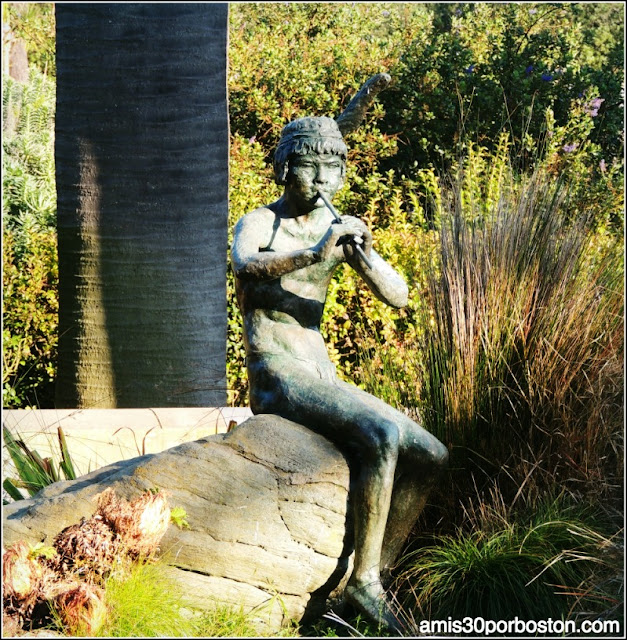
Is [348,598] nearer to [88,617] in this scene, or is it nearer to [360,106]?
[88,617]

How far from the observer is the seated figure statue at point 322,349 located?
3.70 meters

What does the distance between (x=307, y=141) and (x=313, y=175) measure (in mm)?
144

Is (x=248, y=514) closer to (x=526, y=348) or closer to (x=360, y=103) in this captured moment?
(x=526, y=348)

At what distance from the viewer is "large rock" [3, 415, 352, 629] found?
352cm

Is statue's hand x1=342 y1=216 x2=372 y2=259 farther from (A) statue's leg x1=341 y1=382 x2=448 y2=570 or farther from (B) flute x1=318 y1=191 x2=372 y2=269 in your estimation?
(A) statue's leg x1=341 y1=382 x2=448 y2=570

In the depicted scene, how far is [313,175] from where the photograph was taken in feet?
13.1

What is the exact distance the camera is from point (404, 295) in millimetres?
4156

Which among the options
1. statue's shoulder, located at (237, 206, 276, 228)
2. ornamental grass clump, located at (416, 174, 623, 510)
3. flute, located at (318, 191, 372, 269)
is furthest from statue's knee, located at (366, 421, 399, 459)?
statue's shoulder, located at (237, 206, 276, 228)

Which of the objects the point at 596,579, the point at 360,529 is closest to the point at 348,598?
the point at 360,529

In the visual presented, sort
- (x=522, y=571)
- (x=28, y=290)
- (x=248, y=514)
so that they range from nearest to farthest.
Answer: (x=248, y=514), (x=522, y=571), (x=28, y=290)

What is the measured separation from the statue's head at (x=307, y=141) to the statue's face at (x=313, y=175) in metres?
0.02

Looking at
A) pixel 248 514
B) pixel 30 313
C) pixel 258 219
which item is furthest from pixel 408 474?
pixel 30 313

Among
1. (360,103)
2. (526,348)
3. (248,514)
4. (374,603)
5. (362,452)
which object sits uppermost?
(360,103)

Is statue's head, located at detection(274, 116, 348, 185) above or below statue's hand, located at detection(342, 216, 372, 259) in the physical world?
above
